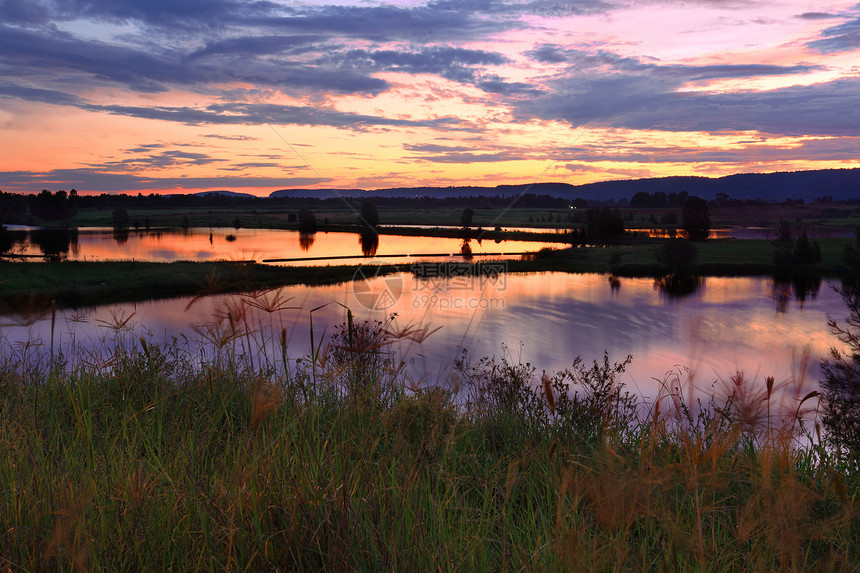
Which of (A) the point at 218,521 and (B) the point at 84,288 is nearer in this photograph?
(A) the point at 218,521

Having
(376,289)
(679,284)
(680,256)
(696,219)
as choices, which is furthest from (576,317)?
(696,219)

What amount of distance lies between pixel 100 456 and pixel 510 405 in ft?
15.8

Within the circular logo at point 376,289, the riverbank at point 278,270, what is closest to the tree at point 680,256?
the riverbank at point 278,270

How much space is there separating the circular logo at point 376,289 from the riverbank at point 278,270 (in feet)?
4.02

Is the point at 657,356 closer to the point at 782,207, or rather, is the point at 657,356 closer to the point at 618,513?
the point at 618,513

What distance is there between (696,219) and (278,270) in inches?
2785

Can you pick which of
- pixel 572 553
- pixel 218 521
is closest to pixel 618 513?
pixel 572 553

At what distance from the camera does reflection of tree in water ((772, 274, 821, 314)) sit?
161 ft

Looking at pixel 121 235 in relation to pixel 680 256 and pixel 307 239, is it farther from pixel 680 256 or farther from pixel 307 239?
pixel 680 256

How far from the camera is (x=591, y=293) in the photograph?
49906 millimetres

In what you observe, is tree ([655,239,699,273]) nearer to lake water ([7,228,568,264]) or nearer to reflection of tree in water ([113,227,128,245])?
lake water ([7,228,568,264])

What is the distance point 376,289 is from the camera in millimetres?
48781

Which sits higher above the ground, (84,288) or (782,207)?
(782,207)

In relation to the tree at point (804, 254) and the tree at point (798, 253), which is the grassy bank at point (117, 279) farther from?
the tree at point (804, 254)
